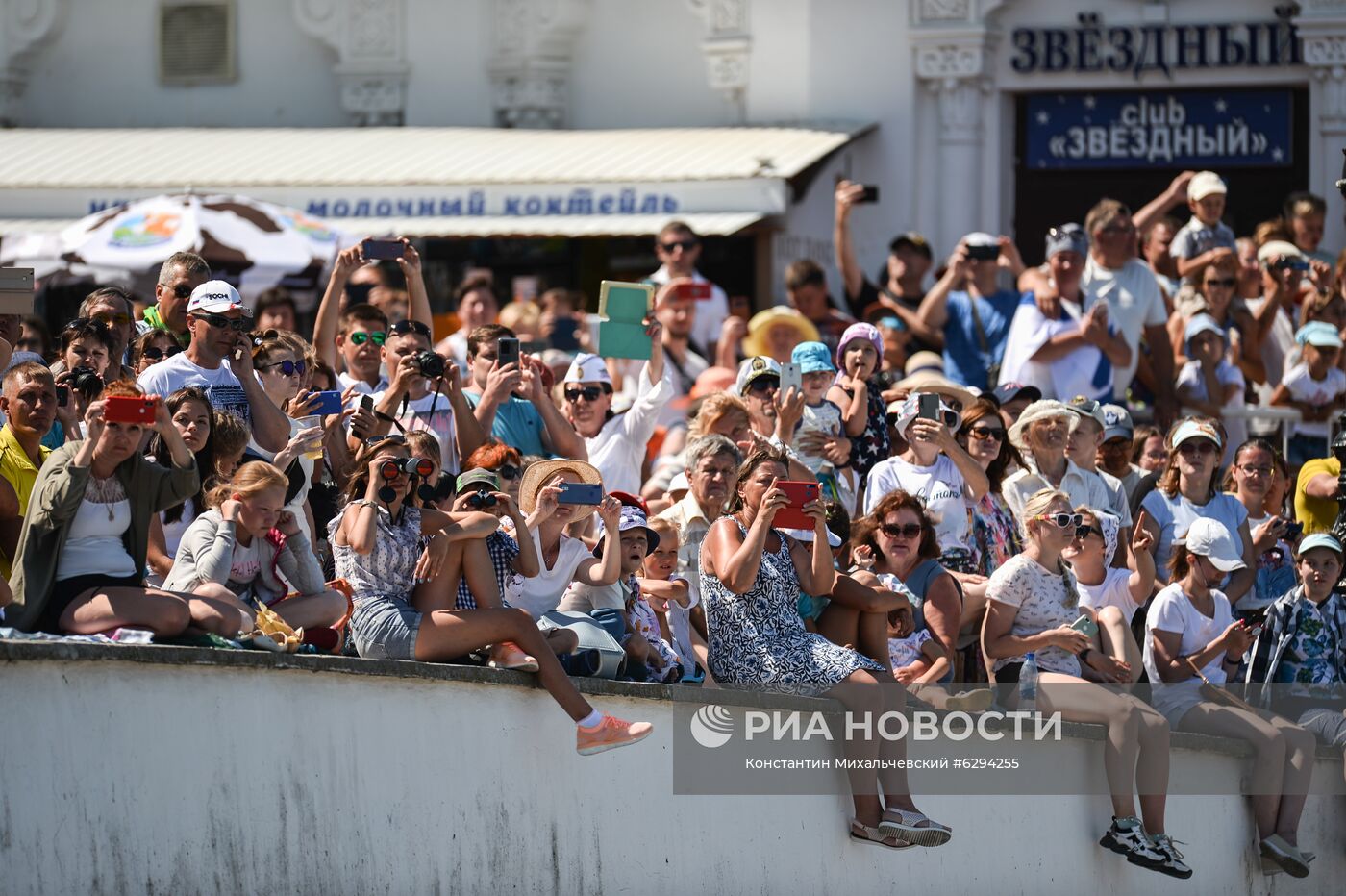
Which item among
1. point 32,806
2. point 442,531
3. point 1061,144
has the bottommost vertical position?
point 32,806

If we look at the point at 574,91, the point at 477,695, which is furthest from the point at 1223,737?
the point at 574,91

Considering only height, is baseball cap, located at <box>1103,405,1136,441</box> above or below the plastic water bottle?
above

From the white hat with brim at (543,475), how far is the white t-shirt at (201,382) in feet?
4.15

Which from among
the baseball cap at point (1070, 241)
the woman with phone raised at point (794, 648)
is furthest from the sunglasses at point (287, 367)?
the baseball cap at point (1070, 241)

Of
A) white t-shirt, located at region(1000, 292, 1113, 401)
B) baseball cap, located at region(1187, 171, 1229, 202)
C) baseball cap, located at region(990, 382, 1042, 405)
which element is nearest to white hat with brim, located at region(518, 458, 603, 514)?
baseball cap, located at region(990, 382, 1042, 405)

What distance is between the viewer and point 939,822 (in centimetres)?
1019

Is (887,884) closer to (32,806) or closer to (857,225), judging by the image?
(32,806)

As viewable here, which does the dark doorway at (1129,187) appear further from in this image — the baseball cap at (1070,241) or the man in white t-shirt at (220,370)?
the man in white t-shirt at (220,370)

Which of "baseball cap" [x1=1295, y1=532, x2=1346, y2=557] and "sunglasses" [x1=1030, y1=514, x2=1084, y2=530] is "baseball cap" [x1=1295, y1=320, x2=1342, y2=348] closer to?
"baseball cap" [x1=1295, y1=532, x2=1346, y2=557]

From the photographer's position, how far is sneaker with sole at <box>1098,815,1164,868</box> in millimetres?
10297

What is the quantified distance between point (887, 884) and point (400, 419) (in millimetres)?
3196

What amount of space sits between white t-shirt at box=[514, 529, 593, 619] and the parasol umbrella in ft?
23.0

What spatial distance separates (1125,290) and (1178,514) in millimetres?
2554

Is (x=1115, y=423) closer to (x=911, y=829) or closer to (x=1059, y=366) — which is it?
(x=1059, y=366)
